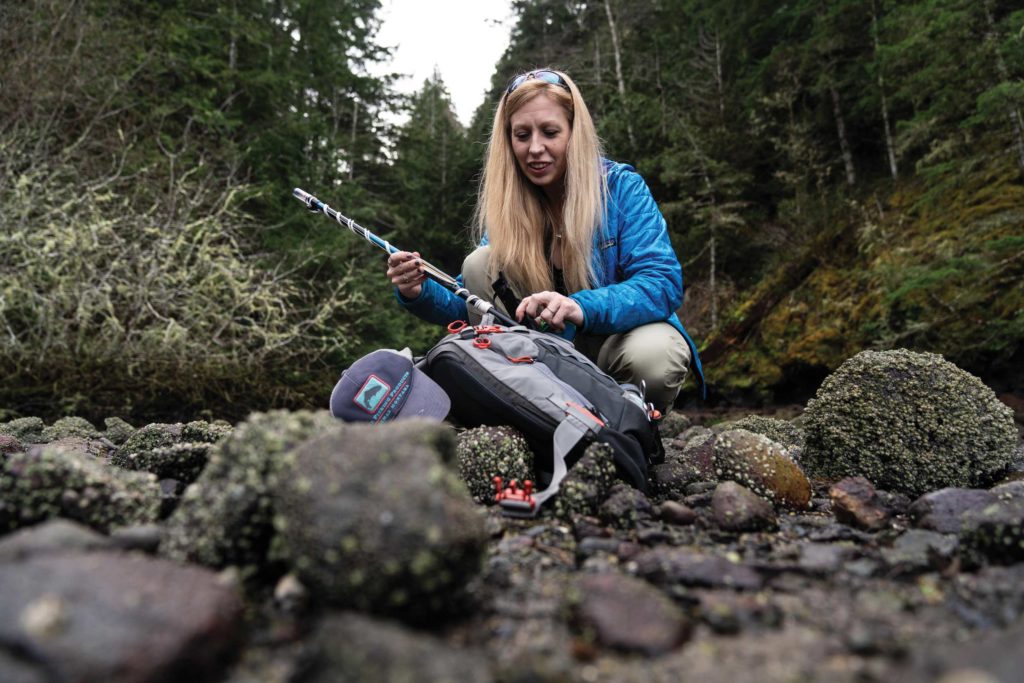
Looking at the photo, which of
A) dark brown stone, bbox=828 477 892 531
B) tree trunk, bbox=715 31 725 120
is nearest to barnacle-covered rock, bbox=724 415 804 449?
dark brown stone, bbox=828 477 892 531

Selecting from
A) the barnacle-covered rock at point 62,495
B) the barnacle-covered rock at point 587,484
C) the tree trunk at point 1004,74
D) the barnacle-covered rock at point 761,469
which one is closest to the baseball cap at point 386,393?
the barnacle-covered rock at point 587,484

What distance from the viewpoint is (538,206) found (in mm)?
3672

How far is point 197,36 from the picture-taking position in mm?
10414

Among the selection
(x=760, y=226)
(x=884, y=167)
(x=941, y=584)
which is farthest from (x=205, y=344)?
(x=884, y=167)

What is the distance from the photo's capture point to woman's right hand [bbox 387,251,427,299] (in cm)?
321

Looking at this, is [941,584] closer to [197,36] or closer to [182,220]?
[182,220]

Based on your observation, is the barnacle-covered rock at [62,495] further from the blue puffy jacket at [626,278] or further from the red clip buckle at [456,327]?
the blue puffy jacket at [626,278]

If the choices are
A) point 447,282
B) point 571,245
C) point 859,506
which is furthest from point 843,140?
point 859,506

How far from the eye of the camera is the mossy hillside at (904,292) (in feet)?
15.8

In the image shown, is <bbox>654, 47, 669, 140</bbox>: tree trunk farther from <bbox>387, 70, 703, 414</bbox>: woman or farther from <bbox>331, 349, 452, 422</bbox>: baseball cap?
<bbox>331, 349, 452, 422</bbox>: baseball cap

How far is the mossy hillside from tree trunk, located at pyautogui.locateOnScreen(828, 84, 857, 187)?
6.79 ft

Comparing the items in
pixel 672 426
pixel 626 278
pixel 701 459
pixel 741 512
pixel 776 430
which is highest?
pixel 626 278

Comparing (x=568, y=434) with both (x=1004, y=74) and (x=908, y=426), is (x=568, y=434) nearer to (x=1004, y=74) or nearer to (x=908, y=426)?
(x=908, y=426)

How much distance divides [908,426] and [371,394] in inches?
90.6
